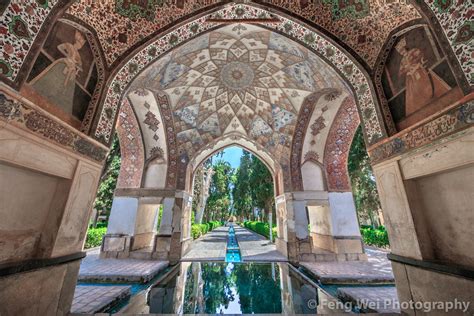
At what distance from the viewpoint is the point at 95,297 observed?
370 cm

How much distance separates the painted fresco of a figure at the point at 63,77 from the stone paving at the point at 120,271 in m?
4.20

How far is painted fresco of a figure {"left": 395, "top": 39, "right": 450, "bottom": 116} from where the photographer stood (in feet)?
8.48

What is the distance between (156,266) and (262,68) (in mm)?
7266

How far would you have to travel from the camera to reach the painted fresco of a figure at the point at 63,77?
253cm

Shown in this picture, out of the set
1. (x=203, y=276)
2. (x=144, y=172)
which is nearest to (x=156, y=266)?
(x=203, y=276)

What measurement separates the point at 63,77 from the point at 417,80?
495 centimetres

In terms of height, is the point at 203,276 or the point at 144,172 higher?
the point at 144,172

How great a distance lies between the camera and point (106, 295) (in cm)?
381

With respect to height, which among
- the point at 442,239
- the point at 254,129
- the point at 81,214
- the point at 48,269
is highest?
the point at 254,129

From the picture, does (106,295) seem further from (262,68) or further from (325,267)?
(262,68)

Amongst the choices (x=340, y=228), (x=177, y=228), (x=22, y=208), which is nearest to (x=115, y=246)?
(x=177, y=228)

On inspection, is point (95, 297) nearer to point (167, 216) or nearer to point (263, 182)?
point (167, 216)

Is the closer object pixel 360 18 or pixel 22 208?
pixel 22 208

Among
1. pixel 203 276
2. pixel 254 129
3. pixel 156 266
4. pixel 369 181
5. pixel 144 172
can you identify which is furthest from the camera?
pixel 369 181
